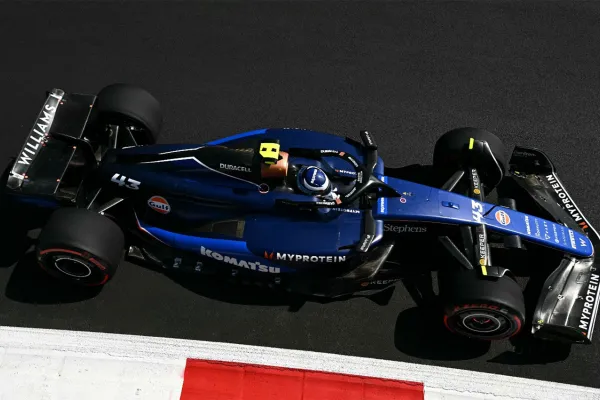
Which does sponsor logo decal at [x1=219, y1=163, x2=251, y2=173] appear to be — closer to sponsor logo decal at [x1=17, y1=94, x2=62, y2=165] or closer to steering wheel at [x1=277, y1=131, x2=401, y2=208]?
steering wheel at [x1=277, y1=131, x2=401, y2=208]

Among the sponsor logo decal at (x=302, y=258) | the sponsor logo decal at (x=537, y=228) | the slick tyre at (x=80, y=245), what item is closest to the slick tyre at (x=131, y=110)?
the slick tyre at (x=80, y=245)

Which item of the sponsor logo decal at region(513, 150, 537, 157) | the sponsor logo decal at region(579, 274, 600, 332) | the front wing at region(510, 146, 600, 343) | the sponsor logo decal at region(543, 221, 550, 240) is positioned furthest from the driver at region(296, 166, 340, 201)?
the sponsor logo decal at region(579, 274, 600, 332)

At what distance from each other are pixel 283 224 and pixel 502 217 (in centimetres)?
254

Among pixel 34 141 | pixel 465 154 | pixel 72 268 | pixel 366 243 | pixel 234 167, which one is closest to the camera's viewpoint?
pixel 366 243

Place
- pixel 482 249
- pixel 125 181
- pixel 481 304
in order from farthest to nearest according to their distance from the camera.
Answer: pixel 125 181 → pixel 482 249 → pixel 481 304

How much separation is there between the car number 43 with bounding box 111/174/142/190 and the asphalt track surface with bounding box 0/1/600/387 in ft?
3.69

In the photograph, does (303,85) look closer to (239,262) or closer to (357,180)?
(357,180)

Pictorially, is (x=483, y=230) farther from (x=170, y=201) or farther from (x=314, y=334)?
(x=170, y=201)

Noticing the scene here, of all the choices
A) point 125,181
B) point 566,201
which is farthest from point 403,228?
point 125,181

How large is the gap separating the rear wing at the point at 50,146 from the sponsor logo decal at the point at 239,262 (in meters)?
1.85

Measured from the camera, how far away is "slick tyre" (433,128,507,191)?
727 centimetres

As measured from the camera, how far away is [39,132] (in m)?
6.82

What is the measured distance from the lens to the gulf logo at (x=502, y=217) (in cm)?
659

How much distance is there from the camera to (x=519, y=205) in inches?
311
